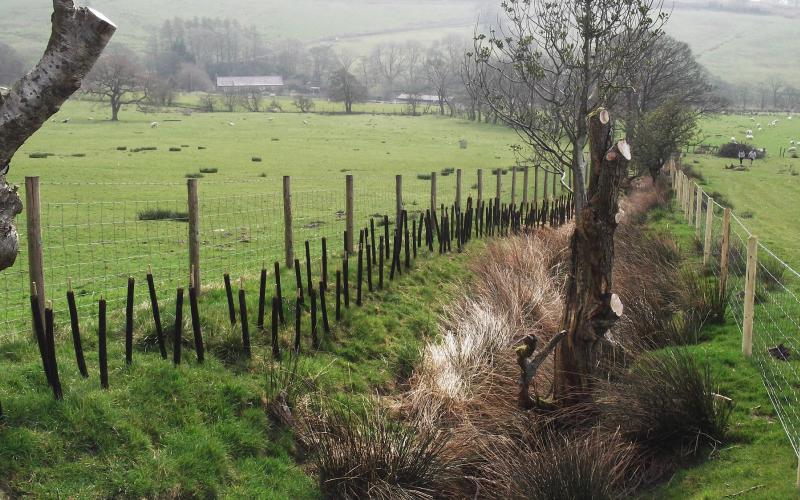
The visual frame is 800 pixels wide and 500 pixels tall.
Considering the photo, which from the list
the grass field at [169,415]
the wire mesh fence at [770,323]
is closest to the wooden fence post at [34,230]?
the grass field at [169,415]

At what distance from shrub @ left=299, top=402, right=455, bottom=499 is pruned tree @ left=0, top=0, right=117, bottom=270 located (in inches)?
140

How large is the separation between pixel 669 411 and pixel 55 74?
608 cm

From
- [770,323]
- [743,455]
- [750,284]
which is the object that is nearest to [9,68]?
[770,323]

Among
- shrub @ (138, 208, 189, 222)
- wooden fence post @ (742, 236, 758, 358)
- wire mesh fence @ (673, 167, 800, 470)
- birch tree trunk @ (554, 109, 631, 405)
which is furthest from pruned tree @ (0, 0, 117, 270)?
shrub @ (138, 208, 189, 222)

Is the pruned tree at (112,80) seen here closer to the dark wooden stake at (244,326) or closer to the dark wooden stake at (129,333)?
the dark wooden stake at (244,326)

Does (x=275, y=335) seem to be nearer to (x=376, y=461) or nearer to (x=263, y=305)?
(x=263, y=305)

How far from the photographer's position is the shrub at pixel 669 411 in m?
7.42

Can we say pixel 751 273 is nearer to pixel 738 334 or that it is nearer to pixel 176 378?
pixel 738 334

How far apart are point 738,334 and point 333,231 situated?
10.3 meters

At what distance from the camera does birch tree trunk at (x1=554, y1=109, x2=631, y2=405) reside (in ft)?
26.6

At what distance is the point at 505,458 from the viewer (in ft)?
24.0

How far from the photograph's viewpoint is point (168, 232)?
17844 mm

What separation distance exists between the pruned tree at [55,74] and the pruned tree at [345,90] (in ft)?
329

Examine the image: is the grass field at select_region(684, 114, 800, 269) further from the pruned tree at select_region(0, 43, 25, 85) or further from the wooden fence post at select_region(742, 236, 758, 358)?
the pruned tree at select_region(0, 43, 25, 85)
